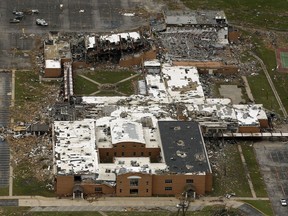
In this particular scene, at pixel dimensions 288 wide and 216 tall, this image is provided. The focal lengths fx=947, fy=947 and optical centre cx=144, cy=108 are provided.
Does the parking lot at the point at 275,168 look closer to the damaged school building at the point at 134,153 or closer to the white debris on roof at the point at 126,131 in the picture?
the damaged school building at the point at 134,153

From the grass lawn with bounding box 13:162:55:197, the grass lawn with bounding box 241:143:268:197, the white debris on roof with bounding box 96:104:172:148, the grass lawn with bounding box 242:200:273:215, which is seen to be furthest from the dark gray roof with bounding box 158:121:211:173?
the grass lawn with bounding box 13:162:55:197

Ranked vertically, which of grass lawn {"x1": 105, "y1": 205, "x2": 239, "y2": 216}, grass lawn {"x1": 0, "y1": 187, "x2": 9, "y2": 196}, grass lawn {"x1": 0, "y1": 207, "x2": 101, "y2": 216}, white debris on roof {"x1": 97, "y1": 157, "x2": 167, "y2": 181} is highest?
white debris on roof {"x1": 97, "y1": 157, "x2": 167, "y2": 181}

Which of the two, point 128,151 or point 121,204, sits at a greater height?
point 128,151

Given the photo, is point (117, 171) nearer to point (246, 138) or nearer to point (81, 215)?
point (81, 215)

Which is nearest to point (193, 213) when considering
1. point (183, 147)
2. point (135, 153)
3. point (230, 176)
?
point (230, 176)

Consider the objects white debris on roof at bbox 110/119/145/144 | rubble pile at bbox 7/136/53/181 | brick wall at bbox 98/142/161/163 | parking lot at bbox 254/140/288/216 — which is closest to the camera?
parking lot at bbox 254/140/288/216

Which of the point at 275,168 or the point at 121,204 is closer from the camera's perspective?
the point at 121,204

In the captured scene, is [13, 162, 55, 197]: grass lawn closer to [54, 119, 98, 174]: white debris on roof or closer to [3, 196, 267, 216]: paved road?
[3, 196, 267, 216]: paved road

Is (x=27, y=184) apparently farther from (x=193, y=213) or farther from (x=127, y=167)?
(x=193, y=213)
